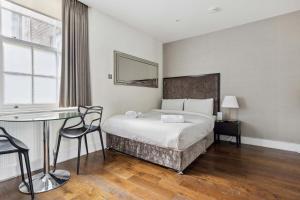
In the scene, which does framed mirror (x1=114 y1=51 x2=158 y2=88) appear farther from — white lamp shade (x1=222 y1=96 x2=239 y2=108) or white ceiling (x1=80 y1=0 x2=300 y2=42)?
white lamp shade (x1=222 y1=96 x2=239 y2=108)

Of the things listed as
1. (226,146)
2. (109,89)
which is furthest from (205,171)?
(109,89)

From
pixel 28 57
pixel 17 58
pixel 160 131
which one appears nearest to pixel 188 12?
pixel 160 131

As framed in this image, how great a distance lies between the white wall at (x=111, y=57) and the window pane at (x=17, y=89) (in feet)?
3.12

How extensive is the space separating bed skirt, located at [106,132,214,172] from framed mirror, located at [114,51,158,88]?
49.0 inches

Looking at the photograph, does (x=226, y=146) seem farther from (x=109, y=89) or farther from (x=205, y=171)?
(x=109, y=89)

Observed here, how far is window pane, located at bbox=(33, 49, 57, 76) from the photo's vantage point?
2385mm

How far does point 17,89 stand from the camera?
2193mm

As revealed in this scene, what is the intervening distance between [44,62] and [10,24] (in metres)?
0.57

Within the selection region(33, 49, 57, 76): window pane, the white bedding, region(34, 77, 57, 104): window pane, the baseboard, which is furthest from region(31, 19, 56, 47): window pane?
the baseboard

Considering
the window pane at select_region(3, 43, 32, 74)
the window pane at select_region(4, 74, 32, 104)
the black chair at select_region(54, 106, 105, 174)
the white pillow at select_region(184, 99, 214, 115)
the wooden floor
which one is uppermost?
the window pane at select_region(3, 43, 32, 74)

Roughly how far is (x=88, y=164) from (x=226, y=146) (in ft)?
8.57

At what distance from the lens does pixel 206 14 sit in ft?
10.2

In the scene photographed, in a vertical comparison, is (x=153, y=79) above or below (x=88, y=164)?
above

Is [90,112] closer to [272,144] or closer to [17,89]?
[17,89]
